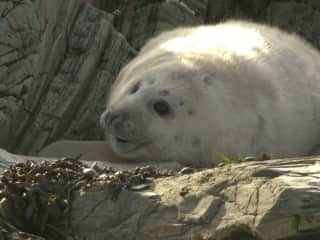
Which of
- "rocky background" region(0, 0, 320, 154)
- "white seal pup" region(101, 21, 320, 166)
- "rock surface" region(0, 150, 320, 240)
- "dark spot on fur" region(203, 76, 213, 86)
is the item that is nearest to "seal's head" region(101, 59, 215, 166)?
"white seal pup" region(101, 21, 320, 166)

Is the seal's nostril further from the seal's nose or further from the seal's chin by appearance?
the seal's chin

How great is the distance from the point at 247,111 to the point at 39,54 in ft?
6.94

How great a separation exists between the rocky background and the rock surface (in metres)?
3.37

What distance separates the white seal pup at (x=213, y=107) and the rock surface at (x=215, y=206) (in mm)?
2228

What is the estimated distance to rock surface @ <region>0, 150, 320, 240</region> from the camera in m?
3.77

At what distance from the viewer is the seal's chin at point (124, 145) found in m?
6.77

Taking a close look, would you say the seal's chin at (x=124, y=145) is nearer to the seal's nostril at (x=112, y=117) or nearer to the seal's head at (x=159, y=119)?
the seal's head at (x=159, y=119)

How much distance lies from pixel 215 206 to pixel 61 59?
4.67m

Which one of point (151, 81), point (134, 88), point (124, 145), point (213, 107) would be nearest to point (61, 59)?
point (134, 88)

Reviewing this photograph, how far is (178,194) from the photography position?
4.21 metres

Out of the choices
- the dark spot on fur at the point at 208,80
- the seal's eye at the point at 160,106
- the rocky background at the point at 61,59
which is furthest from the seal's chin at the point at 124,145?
the rocky background at the point at 61,59

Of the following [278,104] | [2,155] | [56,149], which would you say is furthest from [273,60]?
[2,155]

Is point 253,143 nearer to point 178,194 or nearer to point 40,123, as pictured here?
point 40,123

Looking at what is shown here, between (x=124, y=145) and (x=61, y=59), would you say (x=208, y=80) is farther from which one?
(x=61, y=59)
